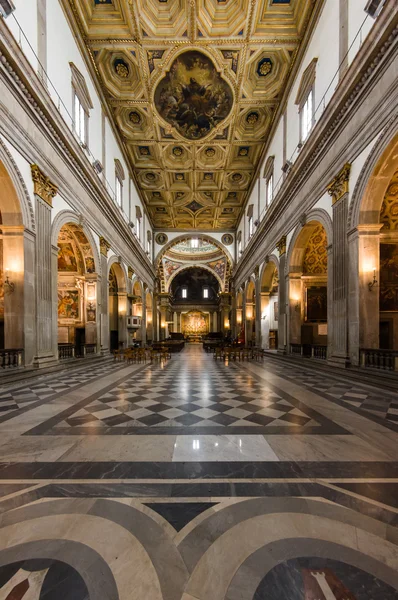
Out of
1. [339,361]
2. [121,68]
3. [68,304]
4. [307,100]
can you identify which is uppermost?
[121,68]

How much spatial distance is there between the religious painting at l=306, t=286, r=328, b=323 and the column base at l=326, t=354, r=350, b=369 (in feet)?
13.5

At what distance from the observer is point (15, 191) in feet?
23.2

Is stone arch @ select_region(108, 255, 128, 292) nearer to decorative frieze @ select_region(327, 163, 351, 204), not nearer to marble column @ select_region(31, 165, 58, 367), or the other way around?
marble column @ select_region(31, 165, 58, 367)

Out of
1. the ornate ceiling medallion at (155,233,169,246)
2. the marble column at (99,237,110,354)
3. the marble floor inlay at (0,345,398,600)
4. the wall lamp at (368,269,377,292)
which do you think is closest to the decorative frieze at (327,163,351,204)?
the wall lamp at (368,269,377,292)

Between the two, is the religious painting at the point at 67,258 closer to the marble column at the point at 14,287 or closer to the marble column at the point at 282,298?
the marble column at the point at 14,287

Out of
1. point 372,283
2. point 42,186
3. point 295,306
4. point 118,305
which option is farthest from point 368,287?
point 118,305

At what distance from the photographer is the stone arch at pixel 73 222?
903 centimetres

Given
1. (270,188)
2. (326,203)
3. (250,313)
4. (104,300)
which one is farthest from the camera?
(250,313)

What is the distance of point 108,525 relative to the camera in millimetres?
1860

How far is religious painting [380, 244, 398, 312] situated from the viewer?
8625 millimetres

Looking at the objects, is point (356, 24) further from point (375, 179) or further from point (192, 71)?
point (192, 71)

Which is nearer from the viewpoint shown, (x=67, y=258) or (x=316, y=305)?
(x=316, y=305)

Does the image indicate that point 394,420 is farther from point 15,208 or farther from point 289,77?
point 289,77

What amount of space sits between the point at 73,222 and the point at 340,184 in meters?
9.64
